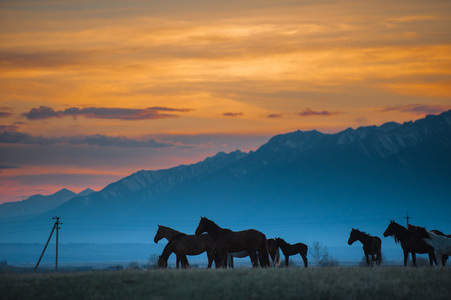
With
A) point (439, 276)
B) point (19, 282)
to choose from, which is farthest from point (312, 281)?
point (19, 282)

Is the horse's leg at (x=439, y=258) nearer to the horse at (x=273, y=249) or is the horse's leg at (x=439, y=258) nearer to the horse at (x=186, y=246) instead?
the horse at (x=273, y=249)

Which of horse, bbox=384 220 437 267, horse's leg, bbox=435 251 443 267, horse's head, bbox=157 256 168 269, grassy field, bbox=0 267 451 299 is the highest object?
horse, bbox=384 220 437 267

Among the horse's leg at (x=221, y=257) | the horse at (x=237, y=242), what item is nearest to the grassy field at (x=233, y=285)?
the horse at (x=237, y=242)

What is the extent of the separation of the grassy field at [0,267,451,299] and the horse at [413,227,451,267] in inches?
209

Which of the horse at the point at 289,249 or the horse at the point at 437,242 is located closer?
the horse at the point at 437,242

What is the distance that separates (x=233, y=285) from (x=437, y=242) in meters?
16.7

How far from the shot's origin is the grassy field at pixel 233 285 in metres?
35.6

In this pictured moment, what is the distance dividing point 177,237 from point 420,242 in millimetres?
16505

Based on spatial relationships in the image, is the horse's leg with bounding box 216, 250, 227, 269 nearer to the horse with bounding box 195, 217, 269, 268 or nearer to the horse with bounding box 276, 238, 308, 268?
the horse with bounding box 195, 217, 269, 268

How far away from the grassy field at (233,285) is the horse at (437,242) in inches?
209

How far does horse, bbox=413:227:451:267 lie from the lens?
152 feet

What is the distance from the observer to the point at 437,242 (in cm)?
4656

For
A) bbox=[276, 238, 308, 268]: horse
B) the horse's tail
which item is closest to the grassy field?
the horse's tail

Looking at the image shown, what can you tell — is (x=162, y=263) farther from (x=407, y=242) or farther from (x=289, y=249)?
(x=407, y=242)
